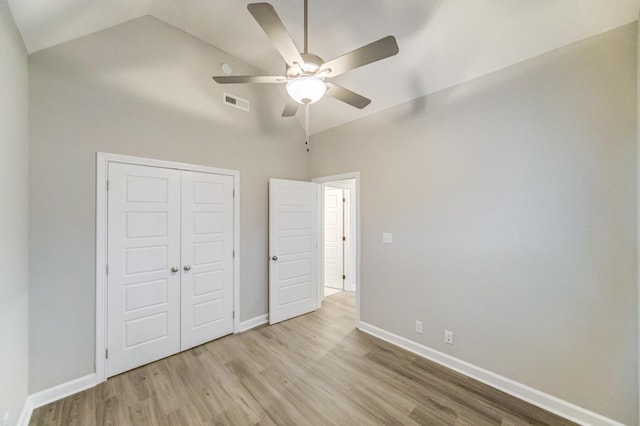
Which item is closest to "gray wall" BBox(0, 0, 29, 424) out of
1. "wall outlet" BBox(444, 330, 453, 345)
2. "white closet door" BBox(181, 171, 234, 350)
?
"white closet door" BBox(181, 171, 234, 350)

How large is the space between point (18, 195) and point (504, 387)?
4191mm

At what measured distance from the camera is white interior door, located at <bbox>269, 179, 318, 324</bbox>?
357 cm

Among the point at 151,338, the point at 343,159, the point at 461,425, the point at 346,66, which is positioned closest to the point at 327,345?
the point at 461,425

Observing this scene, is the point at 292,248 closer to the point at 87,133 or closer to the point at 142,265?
the point at 142,265

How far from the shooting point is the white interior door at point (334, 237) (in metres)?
5.21

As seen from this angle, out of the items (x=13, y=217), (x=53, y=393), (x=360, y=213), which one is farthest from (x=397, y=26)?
(x=53, y=393)

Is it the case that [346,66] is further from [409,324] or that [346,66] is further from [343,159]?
[409,324]

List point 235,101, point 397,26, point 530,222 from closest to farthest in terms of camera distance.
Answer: point 530,222 → point 397,26 → point 235,101

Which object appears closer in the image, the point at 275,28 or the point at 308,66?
the point at 275,28

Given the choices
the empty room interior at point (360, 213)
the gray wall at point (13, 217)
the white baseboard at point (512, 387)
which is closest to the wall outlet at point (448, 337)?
the empty room interior at point (360, 213)

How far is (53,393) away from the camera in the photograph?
6.86ft

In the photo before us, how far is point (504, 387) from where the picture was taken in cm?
222

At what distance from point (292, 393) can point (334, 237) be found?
3322 mm

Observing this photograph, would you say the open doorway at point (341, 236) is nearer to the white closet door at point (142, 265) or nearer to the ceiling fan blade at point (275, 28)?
the white closet door at point (142, 265)
